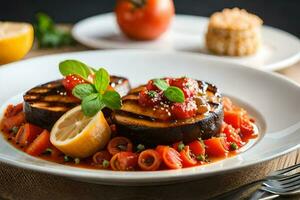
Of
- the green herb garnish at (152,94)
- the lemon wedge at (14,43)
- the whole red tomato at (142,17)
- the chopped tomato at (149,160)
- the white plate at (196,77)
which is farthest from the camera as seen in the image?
the whole red tomato at (142,17)

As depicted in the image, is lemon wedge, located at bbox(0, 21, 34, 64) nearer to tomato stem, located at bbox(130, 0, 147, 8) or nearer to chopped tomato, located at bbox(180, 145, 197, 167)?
tomato stem, located at bbox(130, 0, 147, 8)

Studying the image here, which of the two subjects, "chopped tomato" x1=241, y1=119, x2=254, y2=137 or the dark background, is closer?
"chopped tomato" x1=241, y1=119, x2=254, y2=137

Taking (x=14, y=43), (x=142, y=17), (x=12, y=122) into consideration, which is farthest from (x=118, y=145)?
(x=142, y=17)

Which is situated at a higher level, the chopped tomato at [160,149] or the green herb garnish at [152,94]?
the green herb garnish at [152,94]

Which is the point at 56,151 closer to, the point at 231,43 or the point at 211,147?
the point at 211,147

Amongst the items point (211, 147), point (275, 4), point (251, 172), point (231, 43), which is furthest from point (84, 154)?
point (275, 4)

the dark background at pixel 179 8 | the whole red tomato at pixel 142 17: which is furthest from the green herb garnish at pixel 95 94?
the dark background at pixel 179 8

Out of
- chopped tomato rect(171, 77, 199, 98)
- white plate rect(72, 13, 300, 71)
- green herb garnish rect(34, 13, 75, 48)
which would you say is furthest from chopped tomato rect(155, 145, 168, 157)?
green herb garnish rect(34, 13, 75, 48)

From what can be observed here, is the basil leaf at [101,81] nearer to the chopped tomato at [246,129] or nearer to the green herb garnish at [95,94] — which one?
the green herb garnish at [95,94]
